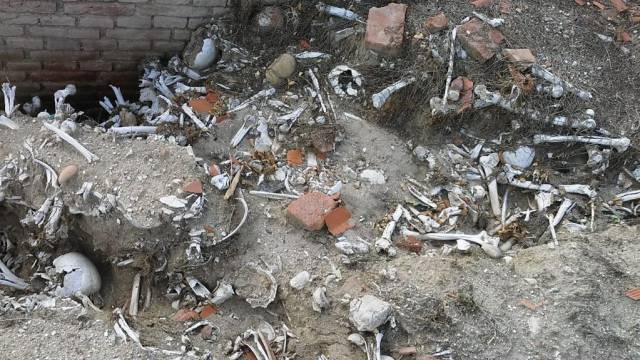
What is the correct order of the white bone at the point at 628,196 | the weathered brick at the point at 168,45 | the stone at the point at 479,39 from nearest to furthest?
the white bone at the point at 628,196
the stone at the point at 479,39
the weathered brick at the point at 168,45

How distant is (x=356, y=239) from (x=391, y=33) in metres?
1.63

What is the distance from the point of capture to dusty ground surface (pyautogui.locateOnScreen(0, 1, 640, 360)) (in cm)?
384

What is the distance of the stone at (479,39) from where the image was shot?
497 cm

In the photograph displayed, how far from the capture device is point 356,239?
436 cm

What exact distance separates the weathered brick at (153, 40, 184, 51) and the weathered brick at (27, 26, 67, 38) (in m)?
0.69

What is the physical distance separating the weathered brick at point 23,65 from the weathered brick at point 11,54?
0.05 metres

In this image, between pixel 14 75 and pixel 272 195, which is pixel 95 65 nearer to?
pixel 14 75

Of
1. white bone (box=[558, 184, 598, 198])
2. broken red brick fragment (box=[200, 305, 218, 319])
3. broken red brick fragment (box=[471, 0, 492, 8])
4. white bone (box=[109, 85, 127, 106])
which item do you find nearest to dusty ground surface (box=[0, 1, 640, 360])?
broken red brick fragment (box=[200, 305, 218, 319])

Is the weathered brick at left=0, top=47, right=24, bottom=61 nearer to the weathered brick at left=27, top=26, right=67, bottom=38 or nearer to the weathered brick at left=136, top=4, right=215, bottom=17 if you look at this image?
the weathered brick at left=27, top=26, right=67, bottom=38

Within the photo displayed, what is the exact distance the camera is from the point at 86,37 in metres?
5.18

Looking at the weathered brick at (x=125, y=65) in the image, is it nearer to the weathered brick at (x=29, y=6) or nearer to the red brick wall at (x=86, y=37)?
the red brick wall at (x=86, y=37)

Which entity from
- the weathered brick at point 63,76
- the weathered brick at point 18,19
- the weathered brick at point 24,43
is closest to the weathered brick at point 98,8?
the weathered brick at point 18,19

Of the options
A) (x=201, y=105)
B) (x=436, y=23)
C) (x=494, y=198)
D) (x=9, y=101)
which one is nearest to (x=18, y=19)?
(x=9, y=101)

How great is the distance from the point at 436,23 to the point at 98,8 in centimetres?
253
